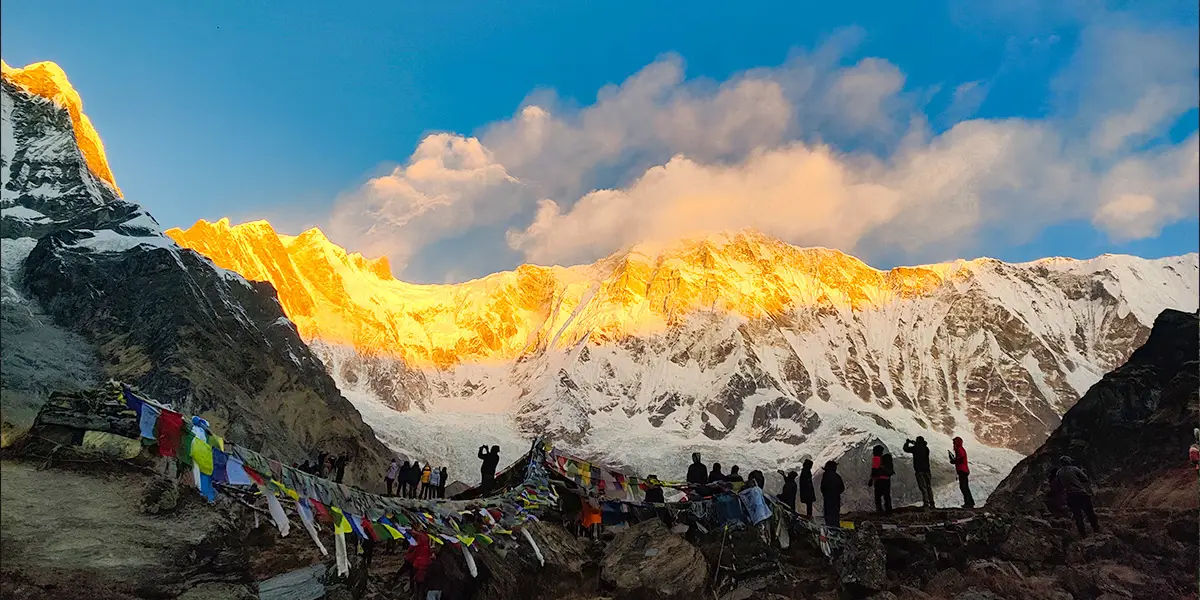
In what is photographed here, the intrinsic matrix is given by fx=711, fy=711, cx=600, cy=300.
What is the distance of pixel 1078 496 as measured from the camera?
15586 mm

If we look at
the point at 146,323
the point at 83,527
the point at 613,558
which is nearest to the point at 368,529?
the point at 613,558

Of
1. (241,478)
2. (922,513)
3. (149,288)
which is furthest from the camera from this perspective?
(149,288)

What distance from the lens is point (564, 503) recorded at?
1833 centimetres

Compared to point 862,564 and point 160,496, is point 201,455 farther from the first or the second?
point 862,564

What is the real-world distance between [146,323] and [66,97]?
60.2m

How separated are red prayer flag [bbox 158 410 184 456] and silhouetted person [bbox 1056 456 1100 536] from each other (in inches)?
687

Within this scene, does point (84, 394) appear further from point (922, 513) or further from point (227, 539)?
point (922, 513)

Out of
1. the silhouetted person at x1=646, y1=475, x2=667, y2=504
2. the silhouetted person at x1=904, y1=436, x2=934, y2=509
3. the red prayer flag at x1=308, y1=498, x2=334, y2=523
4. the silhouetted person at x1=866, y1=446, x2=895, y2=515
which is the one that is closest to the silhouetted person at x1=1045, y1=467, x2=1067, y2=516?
the silhouetted person at x1=904, y1=436, x2=934, y2=509

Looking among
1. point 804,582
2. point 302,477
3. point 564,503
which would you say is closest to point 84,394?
point 302,477

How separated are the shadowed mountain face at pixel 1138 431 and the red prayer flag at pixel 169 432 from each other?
20.9 meters

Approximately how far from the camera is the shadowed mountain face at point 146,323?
54125 millimetres

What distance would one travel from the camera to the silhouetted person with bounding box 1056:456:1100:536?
611 inches

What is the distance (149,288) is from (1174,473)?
234ft

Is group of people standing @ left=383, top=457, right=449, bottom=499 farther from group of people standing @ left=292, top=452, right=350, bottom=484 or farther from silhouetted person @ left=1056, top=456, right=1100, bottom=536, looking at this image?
silhouetted person @ left=1056, top=456, right=1100, bottom=536
